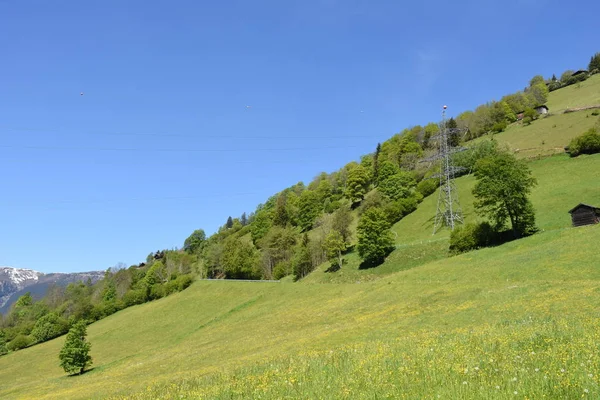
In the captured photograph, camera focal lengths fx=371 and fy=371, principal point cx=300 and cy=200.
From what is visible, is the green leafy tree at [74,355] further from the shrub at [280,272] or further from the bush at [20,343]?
the bush at [20,343]

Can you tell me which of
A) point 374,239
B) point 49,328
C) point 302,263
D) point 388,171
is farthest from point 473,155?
point 49,328

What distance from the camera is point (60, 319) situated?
11569 centimetres

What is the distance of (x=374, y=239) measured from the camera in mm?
73688

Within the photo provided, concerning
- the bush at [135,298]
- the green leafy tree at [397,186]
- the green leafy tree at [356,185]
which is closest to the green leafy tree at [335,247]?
the green leafy tree at [397,186]

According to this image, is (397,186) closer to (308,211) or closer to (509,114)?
(308,211)

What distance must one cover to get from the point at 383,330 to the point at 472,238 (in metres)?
36.5

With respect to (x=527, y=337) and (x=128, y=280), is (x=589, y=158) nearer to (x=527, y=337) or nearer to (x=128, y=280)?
(x=527, y=337)

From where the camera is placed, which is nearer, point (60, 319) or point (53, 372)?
point (53, 372)

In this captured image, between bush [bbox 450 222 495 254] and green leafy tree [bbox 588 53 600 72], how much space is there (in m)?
185

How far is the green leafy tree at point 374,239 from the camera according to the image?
7319cm

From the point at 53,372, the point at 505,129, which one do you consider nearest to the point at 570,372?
the point at 53,372

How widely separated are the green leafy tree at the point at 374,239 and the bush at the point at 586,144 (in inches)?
2036

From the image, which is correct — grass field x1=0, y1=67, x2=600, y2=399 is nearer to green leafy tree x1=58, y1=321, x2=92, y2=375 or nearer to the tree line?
green leafy tree x1=58, y1=321, x2=92, y2=375

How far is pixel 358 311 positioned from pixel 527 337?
3102 centimetres
